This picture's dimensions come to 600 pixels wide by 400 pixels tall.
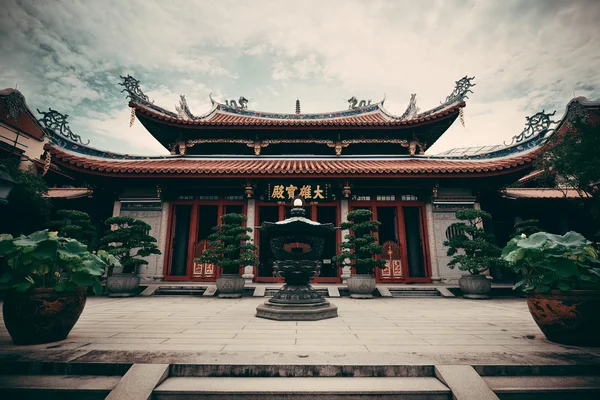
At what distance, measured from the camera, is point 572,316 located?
296cm

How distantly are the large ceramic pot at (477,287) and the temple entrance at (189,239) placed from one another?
716 cm

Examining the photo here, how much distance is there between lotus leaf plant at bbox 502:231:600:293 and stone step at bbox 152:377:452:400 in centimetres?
190

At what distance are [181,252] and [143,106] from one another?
5546mm

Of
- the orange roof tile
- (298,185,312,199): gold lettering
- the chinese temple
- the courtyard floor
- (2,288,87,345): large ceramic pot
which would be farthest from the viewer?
the orange roof tile

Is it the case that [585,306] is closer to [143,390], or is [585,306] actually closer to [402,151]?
[143,390]

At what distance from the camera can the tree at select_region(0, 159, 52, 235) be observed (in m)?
8.29

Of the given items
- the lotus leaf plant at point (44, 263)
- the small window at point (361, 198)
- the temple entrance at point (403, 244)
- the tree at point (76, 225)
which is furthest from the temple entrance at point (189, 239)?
the lotus leaf plant at point (44, 263)

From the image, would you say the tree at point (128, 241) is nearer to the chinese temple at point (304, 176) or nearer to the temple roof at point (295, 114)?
the chinese temple at point (304, 176)

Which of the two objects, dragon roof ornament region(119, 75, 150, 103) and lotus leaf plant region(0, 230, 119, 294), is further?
dragon roof ornament region(119, 75, 150, 103)

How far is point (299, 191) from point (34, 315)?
7.37m

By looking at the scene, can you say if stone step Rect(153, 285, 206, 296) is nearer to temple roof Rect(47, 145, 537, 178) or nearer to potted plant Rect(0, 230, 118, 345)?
temple roof Rect(47, 145, 537, 178)

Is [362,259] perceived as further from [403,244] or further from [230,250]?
[230,250]

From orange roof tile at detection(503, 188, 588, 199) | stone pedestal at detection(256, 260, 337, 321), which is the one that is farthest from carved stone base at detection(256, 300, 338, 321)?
orange roof tile at detection(503, 188, 588, 199)

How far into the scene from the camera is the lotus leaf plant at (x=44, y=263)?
9.57 feet
